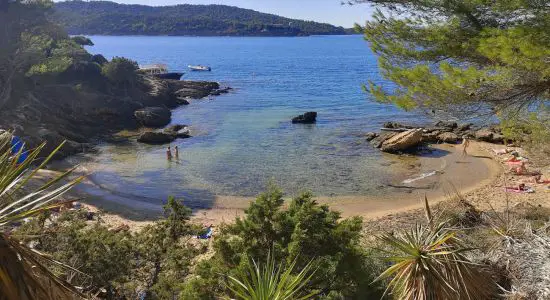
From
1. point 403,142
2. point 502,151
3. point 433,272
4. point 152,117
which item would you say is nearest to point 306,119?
point 403,142

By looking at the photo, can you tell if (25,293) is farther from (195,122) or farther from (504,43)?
(195,122)

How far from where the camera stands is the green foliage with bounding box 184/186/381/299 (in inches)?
309

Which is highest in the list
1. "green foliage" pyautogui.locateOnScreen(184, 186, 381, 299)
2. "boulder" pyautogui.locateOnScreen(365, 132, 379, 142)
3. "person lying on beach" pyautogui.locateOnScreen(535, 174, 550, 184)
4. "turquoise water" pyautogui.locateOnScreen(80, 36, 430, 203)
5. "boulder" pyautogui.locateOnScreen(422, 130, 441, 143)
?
"green foliage" pyautogui.locateOnScreen(184, 186, 381, 299)

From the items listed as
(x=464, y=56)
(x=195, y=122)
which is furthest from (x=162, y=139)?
(x=464, y=56)

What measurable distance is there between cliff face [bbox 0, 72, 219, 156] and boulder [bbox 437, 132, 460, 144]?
2474cm

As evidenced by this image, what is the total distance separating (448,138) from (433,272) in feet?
89.2

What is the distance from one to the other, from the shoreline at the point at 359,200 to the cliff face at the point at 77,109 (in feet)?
25.2

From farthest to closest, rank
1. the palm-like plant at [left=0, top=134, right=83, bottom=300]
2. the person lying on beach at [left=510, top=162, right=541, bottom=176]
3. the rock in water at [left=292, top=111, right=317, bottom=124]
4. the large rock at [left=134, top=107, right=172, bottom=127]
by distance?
the rock in water at [left=292, top=111, right=317, bottom=124] → the large rock at [left=134, top=107, right=172, bottom=127] → the person lying on beach at [left=510, top=162, right=541, bottom=176] → the palm-like plant at [left=0, top=134, right=83, bottom=300]

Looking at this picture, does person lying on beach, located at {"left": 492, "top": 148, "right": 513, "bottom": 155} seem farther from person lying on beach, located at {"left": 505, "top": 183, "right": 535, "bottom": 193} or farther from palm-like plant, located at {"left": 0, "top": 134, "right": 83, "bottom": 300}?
palm-like plant, located at {"left": 0, "top": 134, "right": 83, "bottom": 300}

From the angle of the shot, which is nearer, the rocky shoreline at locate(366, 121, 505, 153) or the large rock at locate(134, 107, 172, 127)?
the rocky shoreline at locate(366, 121, 505, 153)

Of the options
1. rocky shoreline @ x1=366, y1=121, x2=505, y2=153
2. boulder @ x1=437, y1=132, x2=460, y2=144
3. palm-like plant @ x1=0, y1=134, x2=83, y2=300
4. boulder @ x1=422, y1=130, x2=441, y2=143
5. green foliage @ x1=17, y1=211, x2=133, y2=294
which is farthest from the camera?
boulder @ x1=422, y1=130, x2=441, y2=143

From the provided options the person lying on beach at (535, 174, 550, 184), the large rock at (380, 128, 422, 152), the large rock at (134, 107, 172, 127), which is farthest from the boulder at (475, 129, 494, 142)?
the large rock at (134, 107, 172, 127)

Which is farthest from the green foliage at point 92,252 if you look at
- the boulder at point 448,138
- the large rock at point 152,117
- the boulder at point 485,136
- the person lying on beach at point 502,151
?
the large rock at point 152,117

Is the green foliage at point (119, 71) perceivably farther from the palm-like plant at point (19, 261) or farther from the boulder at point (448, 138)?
the palm-like plant at point (19, 261)
